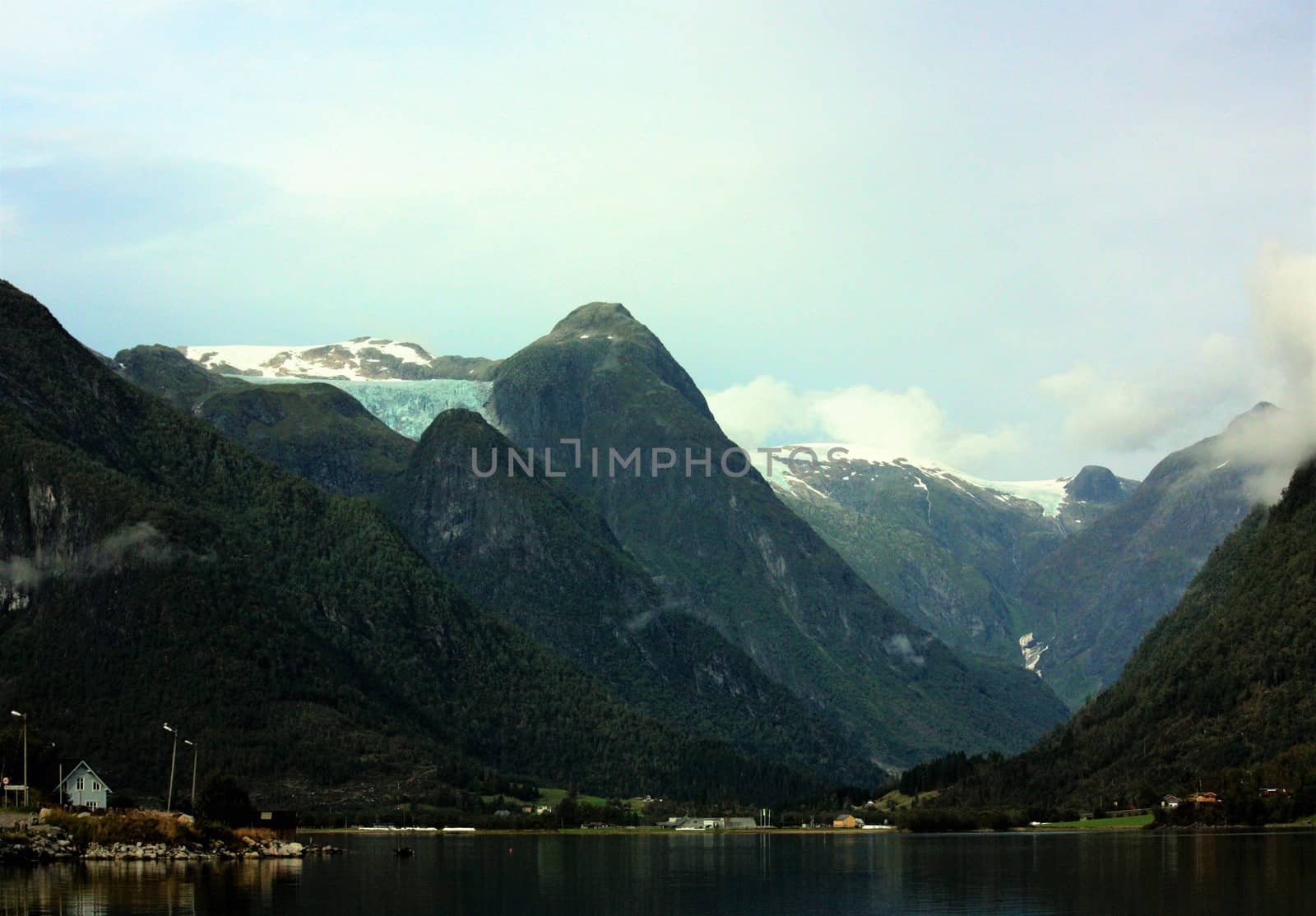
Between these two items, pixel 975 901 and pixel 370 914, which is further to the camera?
pixel 975 901

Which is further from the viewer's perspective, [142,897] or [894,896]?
[894,896]

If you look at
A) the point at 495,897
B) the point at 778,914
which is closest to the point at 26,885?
the point at 495,897

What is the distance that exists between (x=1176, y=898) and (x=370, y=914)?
76.1 m

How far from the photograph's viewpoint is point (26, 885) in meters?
178

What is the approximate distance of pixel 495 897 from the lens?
188m

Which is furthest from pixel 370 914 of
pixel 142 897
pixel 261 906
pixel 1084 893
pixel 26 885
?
pixel 1084 893

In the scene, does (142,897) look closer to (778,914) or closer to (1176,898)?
(778,914)

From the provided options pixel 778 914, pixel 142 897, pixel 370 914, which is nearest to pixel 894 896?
pixel 778 914

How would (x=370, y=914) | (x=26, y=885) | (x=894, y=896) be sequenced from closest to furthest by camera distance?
(x=370, y=914) → (x=26, y=885) → (x=894, y=896)

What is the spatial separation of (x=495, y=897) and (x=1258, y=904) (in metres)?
73.4

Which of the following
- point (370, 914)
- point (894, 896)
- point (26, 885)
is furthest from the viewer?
point (894, 896)

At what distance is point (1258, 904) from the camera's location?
169m

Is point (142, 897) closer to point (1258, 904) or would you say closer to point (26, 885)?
point (26, 885)

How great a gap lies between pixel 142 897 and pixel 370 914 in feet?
71.9
